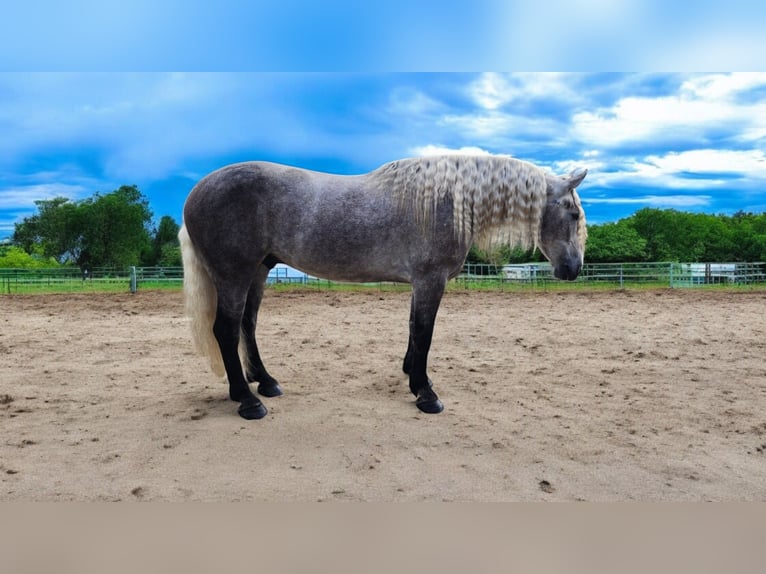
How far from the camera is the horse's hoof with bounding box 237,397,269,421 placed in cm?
360

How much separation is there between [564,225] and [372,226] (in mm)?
1438

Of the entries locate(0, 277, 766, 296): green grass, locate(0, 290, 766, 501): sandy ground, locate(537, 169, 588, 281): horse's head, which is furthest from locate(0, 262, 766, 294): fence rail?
locate(537, 169, 588, 281): horse's head

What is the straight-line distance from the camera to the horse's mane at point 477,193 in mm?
3611

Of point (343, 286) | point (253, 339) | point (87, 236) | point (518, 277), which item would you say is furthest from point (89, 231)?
point (253, 339)

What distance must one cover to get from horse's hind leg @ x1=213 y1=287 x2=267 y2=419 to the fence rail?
11.4 m

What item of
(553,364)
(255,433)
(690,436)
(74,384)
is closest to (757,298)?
(553,364)

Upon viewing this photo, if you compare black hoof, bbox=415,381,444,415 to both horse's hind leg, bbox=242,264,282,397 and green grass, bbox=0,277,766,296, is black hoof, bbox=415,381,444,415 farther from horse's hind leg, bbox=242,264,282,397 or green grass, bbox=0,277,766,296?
green grass, bbox=0,277,766,296

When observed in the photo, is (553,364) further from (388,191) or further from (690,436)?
(388,191)

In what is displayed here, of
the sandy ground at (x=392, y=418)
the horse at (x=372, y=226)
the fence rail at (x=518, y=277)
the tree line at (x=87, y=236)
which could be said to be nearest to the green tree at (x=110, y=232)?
the tree line at (x=87, y=236)

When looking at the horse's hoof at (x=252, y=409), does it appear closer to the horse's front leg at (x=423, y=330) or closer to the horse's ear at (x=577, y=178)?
the horse's front leg at (x=423, y=330)

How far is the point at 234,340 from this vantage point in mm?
3744

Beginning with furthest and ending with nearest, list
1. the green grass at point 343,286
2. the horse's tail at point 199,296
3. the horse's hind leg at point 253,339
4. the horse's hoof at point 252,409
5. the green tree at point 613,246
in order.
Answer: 1. the green tree at point 613,246
2. the green grass at point 343,286
3. the horse's hind leg at point 253,339
4. the horse's tail at point 199,296
5. the horse's hoof at point 252,409

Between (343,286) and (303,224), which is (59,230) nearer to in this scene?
(343,286)

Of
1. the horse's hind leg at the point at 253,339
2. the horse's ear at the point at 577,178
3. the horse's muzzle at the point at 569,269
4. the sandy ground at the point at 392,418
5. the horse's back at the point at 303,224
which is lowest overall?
the sandy ground at the point at 392,418
